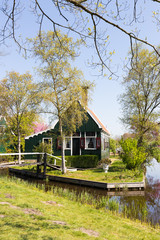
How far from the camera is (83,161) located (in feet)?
65.9

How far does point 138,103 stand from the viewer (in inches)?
736

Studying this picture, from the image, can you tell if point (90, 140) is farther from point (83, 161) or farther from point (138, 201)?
point (138, 201)

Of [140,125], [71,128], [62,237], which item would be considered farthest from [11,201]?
[140,125]

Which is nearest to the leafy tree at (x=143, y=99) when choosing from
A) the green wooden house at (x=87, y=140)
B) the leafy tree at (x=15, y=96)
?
the green wooden house at (x=87, y=140)

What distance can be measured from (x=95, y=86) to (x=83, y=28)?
1066 cm

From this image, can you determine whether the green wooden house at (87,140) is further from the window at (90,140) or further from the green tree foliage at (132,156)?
the green tree foliage at (132,156)

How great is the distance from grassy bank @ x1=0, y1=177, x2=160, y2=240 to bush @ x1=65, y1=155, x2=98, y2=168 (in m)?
12.5

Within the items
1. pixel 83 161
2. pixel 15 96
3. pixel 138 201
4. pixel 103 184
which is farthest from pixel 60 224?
pixel 15 96

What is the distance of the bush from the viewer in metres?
19.8

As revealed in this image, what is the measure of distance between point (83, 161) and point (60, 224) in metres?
15.0

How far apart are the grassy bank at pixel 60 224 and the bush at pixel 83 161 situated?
492 inches

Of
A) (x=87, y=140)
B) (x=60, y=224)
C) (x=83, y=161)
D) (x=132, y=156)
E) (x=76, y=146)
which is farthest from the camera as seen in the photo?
(x=76, y=146)

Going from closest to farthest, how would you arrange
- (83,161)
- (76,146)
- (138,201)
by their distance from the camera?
(138,201)
(83,161)
(76,146)

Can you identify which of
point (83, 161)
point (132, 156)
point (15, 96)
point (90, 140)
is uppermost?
point (15, 96)
